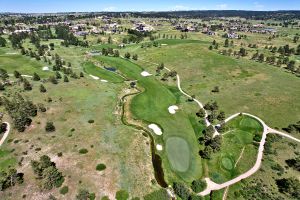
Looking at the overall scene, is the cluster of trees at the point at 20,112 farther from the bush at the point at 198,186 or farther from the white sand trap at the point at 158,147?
the bush at the point at 198,186

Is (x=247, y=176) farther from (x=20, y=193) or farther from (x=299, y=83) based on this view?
(x=299, y=83)

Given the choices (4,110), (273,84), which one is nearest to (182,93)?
(273,84)

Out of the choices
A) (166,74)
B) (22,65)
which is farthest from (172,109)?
(22,65)

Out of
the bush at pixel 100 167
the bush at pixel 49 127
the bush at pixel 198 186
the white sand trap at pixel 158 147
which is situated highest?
the bush at pixel 49 127

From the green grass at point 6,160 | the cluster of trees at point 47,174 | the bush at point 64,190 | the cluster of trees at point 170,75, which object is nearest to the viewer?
the bush at point 64,190

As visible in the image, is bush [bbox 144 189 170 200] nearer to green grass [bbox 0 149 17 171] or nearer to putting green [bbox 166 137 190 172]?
putting green [bbox 166 137 190 172]

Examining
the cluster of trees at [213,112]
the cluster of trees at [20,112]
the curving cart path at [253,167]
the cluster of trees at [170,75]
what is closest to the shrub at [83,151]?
the cluster of trees at [20,112]
